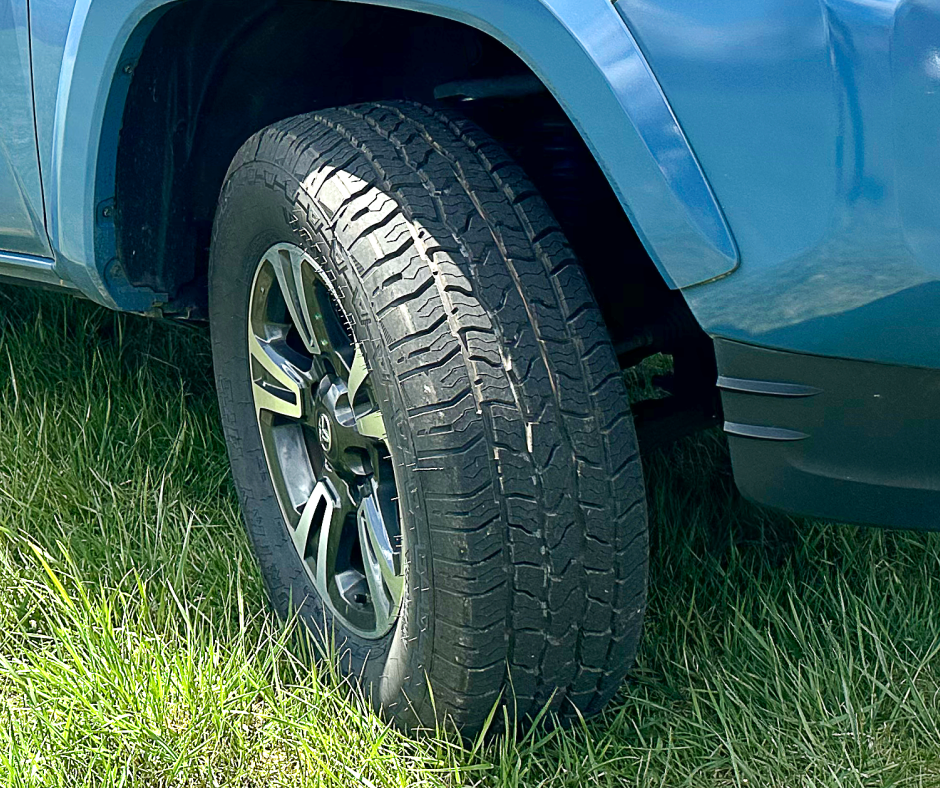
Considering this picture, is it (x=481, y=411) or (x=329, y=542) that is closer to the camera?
(x=481, y=411)

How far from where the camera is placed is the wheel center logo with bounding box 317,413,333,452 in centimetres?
179

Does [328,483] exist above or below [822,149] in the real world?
below

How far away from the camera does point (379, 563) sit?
5.58 feet

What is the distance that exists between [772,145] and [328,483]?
1.00 meters

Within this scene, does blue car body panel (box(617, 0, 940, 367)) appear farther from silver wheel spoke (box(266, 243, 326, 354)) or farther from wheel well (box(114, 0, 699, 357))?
silver wheel spoke (box(266, 243, 326, 354))

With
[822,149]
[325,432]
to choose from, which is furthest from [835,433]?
[325,432]

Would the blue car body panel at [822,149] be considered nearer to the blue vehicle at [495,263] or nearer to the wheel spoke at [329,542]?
A: the blue vehicle at [495,263]

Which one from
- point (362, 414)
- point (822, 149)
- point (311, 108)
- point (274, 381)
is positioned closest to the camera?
point (822, 149)

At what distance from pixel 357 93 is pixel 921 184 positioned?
117cm

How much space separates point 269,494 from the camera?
Result: 6.56 feet

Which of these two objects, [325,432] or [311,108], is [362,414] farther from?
[311,108]

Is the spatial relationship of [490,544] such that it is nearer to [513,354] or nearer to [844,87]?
[513,354]

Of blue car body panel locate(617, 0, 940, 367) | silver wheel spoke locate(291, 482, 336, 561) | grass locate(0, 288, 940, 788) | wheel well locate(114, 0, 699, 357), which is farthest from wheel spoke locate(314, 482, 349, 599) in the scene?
blue car body panel locate(617, 0, 940, 367)

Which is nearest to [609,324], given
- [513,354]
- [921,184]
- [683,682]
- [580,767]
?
[513,354]
